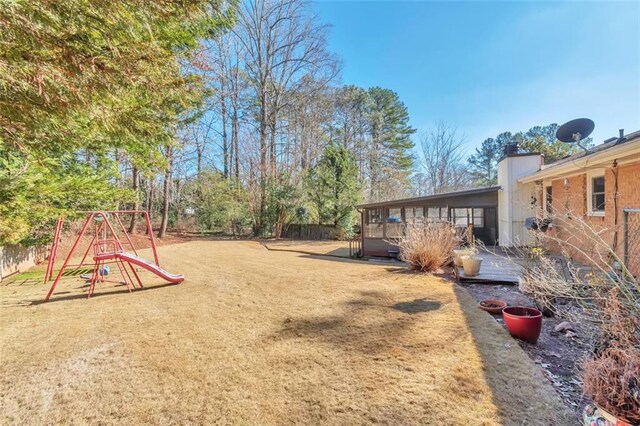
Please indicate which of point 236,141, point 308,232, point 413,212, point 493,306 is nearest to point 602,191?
point 493,306

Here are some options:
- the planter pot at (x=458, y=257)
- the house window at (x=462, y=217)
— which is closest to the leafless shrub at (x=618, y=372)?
the planter pot at (x=458, y=257)

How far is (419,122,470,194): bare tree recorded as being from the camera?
1009 inches

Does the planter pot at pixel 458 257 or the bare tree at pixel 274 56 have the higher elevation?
Result: the bare tree at pixel 274 56

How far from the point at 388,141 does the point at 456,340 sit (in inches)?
1006

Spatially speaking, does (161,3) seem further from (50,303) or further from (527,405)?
(50,303)

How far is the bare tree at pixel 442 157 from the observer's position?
2562cm

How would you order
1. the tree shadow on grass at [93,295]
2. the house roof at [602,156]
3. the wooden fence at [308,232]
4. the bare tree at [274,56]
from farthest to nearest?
the bare tree at [274,56], the wooden fence at [308,232], the tree shadow on grass at [93,295], the house roof at [602,156]

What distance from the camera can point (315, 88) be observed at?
23.3 meters

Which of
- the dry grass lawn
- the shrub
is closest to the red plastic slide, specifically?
the dry grass lawn

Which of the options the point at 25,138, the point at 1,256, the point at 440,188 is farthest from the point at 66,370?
the point at 440,188

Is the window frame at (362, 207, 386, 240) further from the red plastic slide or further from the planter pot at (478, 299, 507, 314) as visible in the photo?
the red plastic slide

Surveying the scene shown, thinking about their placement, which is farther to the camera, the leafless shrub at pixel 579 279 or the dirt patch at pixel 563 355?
the dirt patch at pixel 563 355

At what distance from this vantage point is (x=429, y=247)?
853 centimetres

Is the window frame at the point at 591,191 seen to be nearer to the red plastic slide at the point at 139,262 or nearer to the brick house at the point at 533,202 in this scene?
the brick house at the point at 533,202
